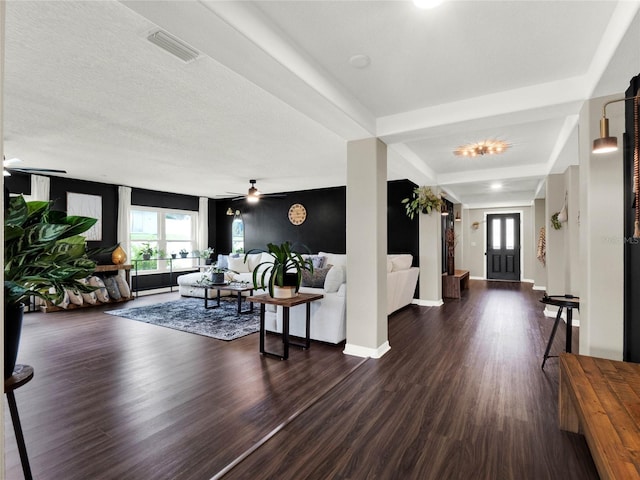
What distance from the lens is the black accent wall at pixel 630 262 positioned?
2393 millimetres

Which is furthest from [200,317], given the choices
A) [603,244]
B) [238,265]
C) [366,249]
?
[603,244]

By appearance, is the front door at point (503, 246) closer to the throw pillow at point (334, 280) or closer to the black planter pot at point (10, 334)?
the throw pillow at point (334, 280)

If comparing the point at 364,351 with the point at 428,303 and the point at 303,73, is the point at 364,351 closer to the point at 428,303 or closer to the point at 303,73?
the point at 303,73

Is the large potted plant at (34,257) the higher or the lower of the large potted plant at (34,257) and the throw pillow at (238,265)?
the higher

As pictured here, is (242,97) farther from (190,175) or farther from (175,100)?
(190,175)

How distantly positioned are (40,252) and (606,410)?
2597 millimetres

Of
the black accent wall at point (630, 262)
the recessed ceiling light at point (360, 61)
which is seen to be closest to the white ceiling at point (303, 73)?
the recessed ceiling light at point (360, 61)

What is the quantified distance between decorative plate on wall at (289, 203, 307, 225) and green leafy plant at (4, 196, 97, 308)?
718 cm

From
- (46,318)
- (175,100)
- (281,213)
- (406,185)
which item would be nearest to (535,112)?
(175,100)

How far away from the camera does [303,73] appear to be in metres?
2.39

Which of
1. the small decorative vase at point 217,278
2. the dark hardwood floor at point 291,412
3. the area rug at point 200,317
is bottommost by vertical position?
the dark hardwood floor at point 291,412

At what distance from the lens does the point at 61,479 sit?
176cm

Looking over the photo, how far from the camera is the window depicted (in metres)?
7.96

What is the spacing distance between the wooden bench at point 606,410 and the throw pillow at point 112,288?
757 cm
